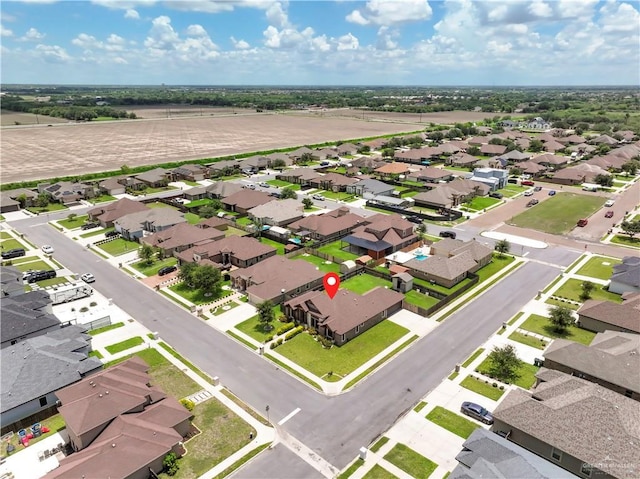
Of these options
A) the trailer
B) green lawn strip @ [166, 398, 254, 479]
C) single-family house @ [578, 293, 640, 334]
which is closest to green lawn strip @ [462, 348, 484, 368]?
single-family house @ [578, 293, 640, 334]

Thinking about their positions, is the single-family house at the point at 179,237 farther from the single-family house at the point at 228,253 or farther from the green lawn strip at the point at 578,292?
the green lawn strip at the point at 578,292

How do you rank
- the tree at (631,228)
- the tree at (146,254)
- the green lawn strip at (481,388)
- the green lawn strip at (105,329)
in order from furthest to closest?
the tree at (631,228)
the tree at (146,254)
the green lawn strip at (105,329)
the green lawn strip at (481,388)

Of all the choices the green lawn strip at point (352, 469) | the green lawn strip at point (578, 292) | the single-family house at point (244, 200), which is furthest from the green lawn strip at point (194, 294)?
the green lawn strip at point (578, 292)

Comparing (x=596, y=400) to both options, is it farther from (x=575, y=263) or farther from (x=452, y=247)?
(x=575, y=263)

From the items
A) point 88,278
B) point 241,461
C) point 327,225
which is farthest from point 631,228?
point 88,278

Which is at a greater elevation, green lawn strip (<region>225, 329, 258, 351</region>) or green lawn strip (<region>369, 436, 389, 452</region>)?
green lawn strip (<region>225, 329, 258, 351</region>)

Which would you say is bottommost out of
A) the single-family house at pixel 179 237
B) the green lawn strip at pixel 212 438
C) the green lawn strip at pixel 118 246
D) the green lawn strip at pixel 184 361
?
the green lawn strip at pixel 212 438

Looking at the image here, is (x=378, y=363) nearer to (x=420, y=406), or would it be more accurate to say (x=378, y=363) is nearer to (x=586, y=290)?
(x=420, y=406)

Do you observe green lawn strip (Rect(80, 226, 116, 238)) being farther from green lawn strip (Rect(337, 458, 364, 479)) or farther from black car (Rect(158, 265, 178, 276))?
green lawn strip (Rect(337, 458, 364, 479))
